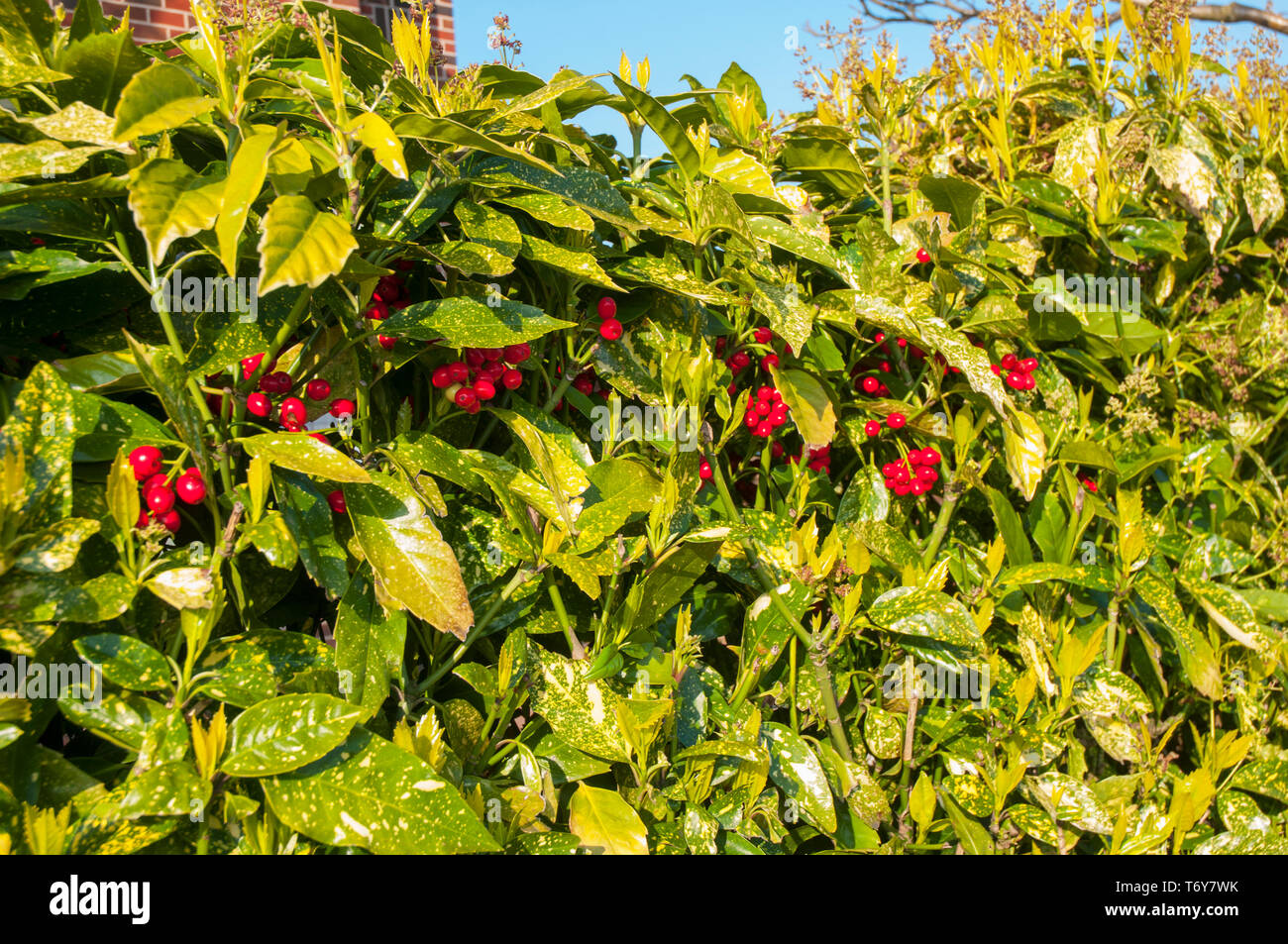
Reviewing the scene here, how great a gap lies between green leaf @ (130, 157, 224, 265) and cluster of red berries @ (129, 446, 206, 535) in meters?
0.27

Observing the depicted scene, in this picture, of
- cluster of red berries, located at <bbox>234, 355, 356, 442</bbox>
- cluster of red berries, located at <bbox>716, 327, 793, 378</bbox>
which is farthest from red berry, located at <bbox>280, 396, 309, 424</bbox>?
cluster of red berries, located at <bbox>716, 327, 793, 378</bbox>

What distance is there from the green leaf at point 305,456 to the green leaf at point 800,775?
89cm

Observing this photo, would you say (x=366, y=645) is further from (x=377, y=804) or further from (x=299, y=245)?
(x=299, y=245)

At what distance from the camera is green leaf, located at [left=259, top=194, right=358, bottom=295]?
856mm

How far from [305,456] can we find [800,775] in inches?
39.0

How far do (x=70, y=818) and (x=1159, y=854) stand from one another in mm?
1862

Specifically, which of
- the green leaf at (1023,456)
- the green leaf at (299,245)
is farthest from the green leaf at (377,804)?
the green leaf at (1023,456)

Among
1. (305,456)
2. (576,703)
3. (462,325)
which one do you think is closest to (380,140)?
(462,325)

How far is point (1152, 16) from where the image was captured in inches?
89.1

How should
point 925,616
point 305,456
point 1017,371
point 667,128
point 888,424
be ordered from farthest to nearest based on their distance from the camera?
1. point 1017,371
2. point 888,424
3. point 925,616
4. point 667,128
5. point 305,456

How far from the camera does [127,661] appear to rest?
3.32ft

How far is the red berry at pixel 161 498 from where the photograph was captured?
1.04 metres

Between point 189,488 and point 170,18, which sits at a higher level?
point 170,18

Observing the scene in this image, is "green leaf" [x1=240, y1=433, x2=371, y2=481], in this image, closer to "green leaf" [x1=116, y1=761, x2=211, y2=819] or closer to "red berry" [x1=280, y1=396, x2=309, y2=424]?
"red berry" [x1=280, y1=396, x2=309, y2=424]
